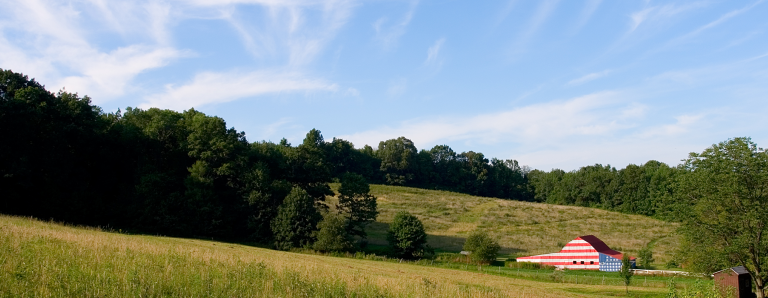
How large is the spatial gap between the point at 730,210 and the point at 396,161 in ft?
363

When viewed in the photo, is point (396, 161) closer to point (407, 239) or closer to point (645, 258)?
point (407, 239)

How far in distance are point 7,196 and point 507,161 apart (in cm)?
15941

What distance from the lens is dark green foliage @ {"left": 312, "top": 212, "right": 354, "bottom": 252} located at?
4919 cm

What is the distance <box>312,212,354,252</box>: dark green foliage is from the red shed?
3097 centimetres

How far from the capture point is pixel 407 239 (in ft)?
168

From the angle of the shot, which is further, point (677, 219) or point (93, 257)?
point (677, 219)

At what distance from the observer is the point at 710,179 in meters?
29.5

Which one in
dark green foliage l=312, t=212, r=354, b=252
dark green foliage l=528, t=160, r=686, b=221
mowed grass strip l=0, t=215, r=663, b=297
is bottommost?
mowed grass strip l=0, t=215, r=663, b=297

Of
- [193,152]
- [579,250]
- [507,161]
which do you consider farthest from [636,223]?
[507,161]

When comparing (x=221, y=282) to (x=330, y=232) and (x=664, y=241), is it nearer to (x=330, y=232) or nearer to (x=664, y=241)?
(x=330, y=232)

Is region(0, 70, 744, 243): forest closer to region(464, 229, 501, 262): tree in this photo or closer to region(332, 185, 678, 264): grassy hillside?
region(332, 185, 678, 264): grassy hillside

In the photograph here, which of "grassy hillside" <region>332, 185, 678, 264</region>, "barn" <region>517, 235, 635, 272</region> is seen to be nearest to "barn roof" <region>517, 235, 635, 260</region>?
"barn" <region>517, 235, 635, 272</region>

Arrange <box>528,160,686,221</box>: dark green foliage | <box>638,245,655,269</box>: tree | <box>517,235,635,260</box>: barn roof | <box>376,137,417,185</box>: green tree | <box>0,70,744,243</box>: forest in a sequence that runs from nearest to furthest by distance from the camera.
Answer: <box>0,70,744,243</box>: forest < <box>638,245,655,269</box>: tree < <box>517,235,635,260</box>: barn roof < <box>528,160,686,221</box>: dark green foliage < <box>376,137,417,185</box>: green tree

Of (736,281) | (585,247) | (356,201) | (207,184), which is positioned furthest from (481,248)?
(207,184)
